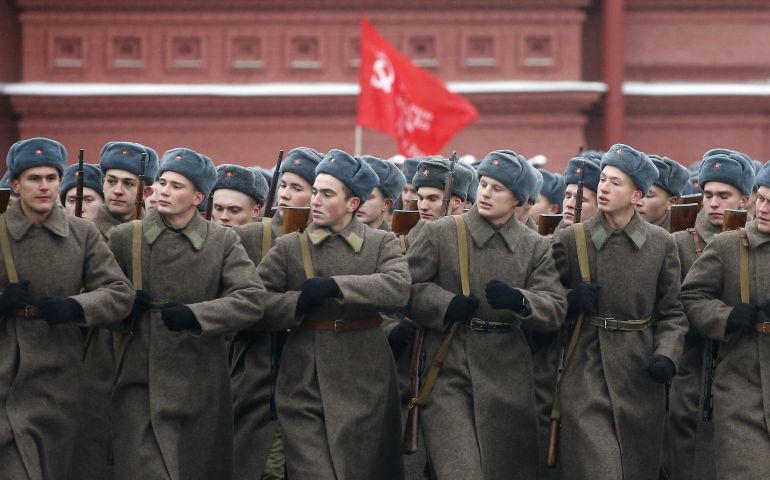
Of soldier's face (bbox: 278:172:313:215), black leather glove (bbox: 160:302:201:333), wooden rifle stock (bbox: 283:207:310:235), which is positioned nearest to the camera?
black leather glove (bbox: 160:302:201:333)

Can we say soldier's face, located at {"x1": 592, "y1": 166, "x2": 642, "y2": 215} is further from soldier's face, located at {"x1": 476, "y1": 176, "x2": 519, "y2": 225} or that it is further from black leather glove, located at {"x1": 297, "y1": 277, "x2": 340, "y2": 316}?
black leather glove, located at {"x1": 297, "y1": 277, "x2": 340, "y2": 316}

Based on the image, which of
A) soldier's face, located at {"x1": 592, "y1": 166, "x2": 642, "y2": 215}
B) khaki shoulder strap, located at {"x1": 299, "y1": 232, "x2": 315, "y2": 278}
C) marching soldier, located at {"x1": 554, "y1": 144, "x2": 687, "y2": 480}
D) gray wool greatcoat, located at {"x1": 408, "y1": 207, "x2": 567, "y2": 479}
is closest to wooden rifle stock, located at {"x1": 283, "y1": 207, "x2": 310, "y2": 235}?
khaki shoulder strap, located at {"x1": 299, "y1": 232, "x2": 315, "y2": 278}

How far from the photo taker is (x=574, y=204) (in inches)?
393

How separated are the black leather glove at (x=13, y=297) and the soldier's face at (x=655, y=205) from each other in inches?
170

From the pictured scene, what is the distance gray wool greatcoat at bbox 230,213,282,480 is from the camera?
28.0 ft

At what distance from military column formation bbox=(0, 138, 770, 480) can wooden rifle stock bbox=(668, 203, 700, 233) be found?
926 millimetres

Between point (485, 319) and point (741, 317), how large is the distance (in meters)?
1.34

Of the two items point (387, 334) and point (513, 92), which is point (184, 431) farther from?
point (513, 92)

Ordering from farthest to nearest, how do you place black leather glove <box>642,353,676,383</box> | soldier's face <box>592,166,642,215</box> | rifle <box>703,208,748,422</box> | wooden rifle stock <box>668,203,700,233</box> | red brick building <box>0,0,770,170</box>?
red brick building <box>0,0,770,170</box>, wooden rifle stock <box>668,203,700,233</box>, soldier's face <box>592,166,642,215</box>, rifle <box>703,208,748,422</box>, black leather glove <box>642,353,676,383</box>

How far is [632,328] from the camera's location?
27.6 feet

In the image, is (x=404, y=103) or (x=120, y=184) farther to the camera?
(x=404, y=103)

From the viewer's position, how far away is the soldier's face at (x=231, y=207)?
954cm

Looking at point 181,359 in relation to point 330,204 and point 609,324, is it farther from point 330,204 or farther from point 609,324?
point 609,324

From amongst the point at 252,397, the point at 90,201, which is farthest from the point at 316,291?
the point at 90,201
